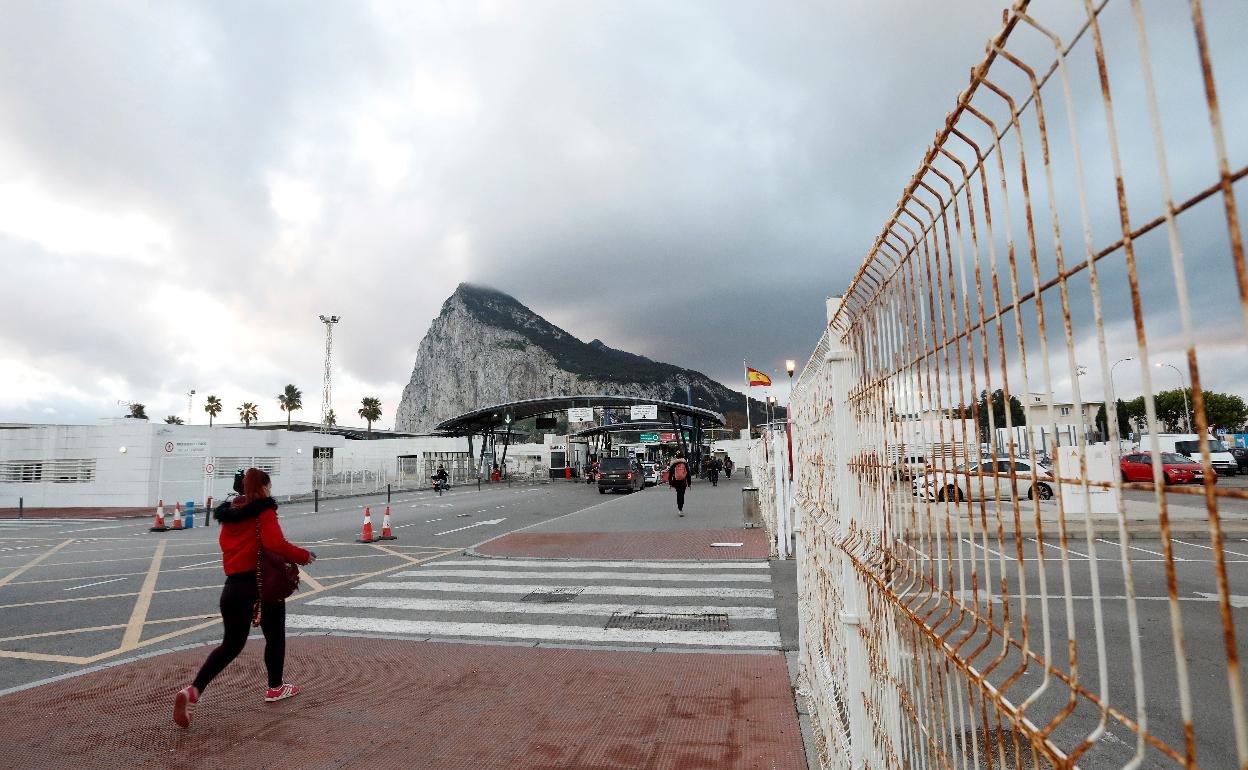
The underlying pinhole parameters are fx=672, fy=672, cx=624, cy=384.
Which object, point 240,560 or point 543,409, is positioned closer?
point 240,560

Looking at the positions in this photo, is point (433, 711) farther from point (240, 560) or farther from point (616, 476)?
point (616, 476)

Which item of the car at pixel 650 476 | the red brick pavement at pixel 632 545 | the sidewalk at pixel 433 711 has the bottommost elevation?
the sidewalk at pixel 433 711

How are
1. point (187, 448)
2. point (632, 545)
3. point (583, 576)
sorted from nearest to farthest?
point (583, 576) < point (632, 545) < point (187, 448)

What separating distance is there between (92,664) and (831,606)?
6724mm

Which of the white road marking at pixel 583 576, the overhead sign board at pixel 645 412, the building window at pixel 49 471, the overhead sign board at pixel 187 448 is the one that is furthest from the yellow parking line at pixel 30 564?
the overhead sign board at pixel 645 412

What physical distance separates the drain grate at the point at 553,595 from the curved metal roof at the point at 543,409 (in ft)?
125

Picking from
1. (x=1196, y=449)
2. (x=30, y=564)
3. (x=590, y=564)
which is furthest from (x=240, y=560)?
(x=1196, y=449)

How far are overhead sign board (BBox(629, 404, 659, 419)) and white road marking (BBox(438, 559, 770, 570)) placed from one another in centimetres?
4098

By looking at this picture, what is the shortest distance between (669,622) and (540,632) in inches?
54.9

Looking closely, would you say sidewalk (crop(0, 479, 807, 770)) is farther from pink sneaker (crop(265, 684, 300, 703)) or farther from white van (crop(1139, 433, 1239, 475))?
white van (crop(1139, 433, 1239, 475))

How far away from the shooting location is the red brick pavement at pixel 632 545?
467 inches

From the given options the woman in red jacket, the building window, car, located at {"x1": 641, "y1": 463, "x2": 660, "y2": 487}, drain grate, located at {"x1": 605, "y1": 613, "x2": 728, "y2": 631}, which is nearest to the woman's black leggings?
the woman in red jacket

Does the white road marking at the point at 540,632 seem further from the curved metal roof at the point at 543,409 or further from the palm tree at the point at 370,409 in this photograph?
the palm tree at the point at 370,409

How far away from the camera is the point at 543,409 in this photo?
2105 inches
